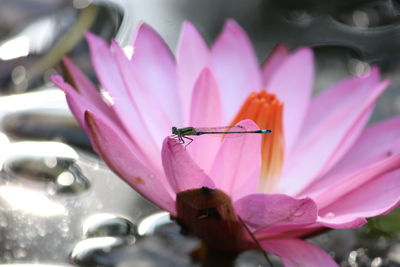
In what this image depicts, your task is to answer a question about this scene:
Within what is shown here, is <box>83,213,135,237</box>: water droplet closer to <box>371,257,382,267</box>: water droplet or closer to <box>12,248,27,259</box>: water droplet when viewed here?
<box>12,248,27,259</box>: water droplet

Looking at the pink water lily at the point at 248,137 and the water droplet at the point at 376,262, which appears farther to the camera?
the water droplet at the point at 376,262

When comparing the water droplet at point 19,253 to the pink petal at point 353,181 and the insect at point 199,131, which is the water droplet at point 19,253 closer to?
the insect at point 199,131

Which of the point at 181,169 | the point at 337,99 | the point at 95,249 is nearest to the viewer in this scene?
the point at 181,169

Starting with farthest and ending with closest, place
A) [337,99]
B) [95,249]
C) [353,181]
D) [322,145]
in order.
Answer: [337,99] < [322,145] < [95,249] < [353,181]

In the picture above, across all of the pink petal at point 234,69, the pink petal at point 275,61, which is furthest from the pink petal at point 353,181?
the pink petal at point 275,61

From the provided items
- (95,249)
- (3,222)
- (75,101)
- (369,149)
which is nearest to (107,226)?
(95,249)

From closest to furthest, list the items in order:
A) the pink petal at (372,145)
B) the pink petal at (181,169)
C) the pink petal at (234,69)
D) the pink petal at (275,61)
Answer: the pink petal at (181,169)
the pink petal at (372,145)
the pink petal at (234,69)
the pink petal at (275,61)

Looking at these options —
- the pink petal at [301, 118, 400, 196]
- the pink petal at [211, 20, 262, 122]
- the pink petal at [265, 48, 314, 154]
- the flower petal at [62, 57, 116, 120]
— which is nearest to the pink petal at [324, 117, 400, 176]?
the pink petal at [301, 118, 400, 196]

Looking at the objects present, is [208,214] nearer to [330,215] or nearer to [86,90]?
[330,215]
